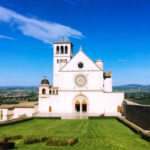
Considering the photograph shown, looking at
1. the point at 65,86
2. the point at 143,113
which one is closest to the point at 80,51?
the point at 65,86

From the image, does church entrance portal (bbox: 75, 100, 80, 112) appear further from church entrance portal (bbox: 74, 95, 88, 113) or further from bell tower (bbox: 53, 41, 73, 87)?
bell tower (bbox: 53, 41, 73, 87)

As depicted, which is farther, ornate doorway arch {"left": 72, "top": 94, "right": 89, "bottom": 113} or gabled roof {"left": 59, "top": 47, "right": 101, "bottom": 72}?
gabled roof {"left": 59, "top": 47, "right": 101, "bottom": 72}

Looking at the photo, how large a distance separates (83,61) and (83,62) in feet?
0.75

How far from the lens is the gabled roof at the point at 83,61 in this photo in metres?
49.5

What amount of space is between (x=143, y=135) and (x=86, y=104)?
27.7m

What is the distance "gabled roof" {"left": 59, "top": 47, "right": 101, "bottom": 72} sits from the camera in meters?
49.5

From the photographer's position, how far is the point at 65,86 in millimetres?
49938

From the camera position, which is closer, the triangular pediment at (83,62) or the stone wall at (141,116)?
the stone wall at (141,116)

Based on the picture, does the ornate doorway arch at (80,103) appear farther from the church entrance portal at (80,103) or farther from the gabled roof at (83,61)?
the gabled roof at (83,61)

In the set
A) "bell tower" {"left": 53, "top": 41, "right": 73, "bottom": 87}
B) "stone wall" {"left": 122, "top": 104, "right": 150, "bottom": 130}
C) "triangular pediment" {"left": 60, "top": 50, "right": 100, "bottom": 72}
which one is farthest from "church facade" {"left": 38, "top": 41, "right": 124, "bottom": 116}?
"stone wall" {"left": 122, "top": 104, "right": 150, "bottom": 130}

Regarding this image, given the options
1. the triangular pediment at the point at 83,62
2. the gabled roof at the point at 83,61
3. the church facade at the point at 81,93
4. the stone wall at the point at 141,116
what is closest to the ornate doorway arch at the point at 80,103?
the church facade at the point at 81,93

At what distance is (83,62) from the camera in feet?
163

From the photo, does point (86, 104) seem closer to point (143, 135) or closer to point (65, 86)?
point (65, 86)

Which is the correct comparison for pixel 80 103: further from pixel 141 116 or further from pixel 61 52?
pixel 141 116
